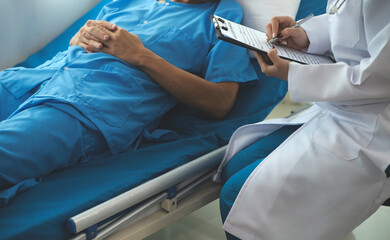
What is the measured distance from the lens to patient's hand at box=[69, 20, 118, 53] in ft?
5.07

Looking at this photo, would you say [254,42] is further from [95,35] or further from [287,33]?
[95,35]

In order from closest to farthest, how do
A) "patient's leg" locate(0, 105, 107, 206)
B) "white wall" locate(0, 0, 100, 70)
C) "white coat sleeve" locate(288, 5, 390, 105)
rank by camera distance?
"white coat sleeve" locate(288, 5, 390, 105), "patient's leg" locate(0, 105, 107, 206), "white wall" locate(0, 0, 100, 70)

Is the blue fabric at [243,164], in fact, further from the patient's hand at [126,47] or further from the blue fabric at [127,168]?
the patient's hand at [126,47]

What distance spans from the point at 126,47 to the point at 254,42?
531 mm

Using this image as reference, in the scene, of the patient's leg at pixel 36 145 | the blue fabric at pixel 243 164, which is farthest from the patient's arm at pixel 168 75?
the patient's leg at pixel 36 145

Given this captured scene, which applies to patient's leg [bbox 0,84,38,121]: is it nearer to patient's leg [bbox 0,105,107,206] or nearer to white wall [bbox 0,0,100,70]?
patient's leg [bbox 0,105,107,206]

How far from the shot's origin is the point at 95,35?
1560 mm

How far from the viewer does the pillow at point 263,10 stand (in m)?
1.79

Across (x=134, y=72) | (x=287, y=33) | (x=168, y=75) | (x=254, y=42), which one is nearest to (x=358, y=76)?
(x=254, y=42)

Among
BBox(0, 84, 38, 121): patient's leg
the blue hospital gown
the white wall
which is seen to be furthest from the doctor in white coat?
the white wall

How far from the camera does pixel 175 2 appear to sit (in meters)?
1.80

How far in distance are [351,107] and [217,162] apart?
21.8 inches

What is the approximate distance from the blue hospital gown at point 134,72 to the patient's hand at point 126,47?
28mm

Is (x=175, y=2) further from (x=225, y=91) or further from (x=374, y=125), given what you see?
(x=374, y=125)
